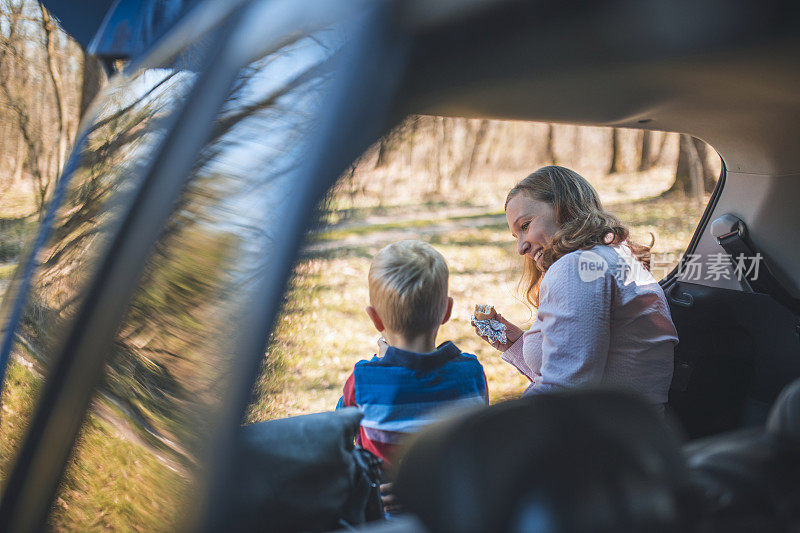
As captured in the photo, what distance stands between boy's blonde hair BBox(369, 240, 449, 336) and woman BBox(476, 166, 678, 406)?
0.32 metres

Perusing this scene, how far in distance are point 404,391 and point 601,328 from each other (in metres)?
0.54

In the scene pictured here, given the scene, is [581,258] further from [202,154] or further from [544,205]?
[202,154]

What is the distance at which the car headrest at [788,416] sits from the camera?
1013 mm

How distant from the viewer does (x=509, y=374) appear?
4254 mm

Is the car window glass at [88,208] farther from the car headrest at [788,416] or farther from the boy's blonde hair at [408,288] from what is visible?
the car headrest at [788,416]

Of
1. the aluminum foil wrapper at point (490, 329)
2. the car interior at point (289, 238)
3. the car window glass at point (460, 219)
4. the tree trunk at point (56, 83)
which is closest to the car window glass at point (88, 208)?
the car interior at point (289, 238)

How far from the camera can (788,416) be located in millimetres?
1026

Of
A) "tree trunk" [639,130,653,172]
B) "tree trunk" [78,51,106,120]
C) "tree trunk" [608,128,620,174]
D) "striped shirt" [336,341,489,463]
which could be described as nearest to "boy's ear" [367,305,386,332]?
"striped shirt" [336,341,489,463]

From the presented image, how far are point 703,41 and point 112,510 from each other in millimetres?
1207

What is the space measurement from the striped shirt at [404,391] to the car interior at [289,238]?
0.47 m

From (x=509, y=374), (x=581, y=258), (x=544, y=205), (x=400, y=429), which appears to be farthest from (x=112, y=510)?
(x=509, y=374)

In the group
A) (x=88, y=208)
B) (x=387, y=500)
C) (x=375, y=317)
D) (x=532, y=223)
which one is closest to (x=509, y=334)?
(x=532, y=223)

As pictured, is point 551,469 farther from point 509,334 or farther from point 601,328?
point 509,334

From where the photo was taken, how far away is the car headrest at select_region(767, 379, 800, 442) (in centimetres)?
101
